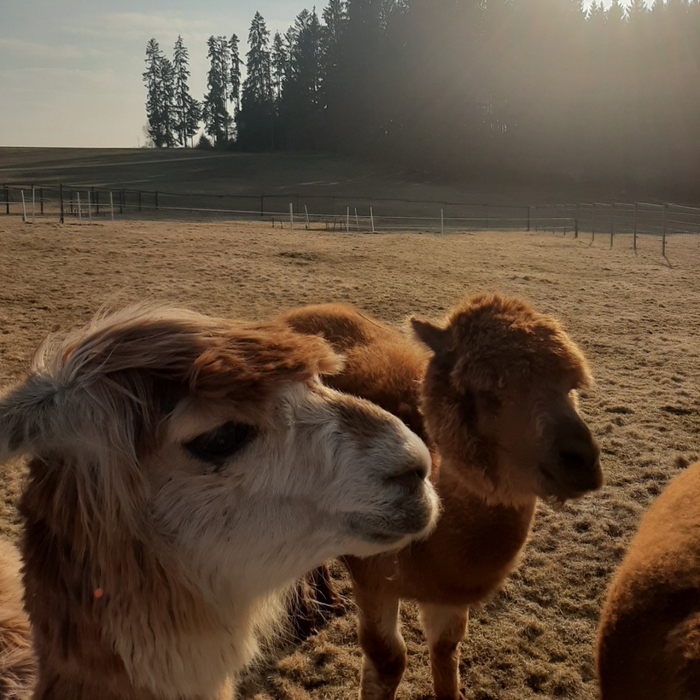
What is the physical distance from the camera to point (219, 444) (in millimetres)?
1489

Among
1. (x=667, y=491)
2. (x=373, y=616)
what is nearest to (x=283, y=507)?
(x=373, y=616)

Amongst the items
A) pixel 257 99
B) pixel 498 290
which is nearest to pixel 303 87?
pixel 257 99

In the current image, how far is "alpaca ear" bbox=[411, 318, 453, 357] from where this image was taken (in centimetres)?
282

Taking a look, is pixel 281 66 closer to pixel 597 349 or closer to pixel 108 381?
A: pixel 597 349

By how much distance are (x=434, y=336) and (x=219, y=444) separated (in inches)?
63.6

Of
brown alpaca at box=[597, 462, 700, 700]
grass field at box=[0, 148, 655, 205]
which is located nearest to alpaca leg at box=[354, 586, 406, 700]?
brown alpaca at box=[597, 462, 700, 700]

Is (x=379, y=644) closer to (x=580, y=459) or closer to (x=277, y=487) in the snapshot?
(x=580, y=459)

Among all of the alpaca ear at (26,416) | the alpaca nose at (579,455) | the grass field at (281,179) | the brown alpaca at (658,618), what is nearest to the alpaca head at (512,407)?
the alpaca nose at (579,455)

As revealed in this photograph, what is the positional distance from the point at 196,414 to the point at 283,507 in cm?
36

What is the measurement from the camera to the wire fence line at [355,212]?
95.5 ft

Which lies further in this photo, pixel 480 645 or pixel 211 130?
pixel 211 130

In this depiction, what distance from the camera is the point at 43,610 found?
1.52m

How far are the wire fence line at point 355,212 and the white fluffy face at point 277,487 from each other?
1018 inches

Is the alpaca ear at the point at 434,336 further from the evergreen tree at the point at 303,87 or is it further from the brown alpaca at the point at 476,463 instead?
the evergreen tree at the point at 303,87
